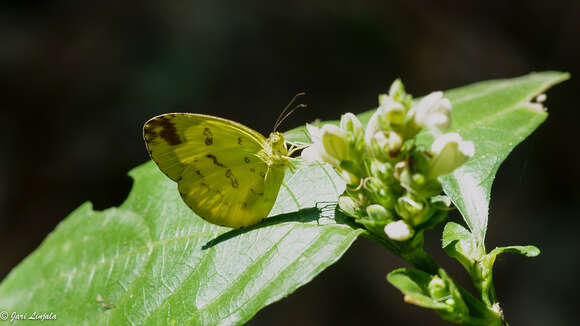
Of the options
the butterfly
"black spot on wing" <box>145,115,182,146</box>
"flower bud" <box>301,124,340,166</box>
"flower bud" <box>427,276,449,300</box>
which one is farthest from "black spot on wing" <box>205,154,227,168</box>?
"flower bud" <box>427,276,449,300</box>

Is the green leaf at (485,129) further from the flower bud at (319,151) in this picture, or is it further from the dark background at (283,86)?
the dark background at (283,86)

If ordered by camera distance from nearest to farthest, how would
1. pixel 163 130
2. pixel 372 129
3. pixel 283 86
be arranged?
pixel 372 129 → pixel 163 130 → pixel 283 86

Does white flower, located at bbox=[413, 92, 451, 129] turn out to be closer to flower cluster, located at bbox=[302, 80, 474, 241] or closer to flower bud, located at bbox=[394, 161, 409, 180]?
flower cluster, located at bbox=[302, 80, 474, 241]

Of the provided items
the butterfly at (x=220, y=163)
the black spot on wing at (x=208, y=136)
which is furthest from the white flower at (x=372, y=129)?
the black spot on wing at (x=208, y=136)

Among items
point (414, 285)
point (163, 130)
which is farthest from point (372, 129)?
point (163, 130)

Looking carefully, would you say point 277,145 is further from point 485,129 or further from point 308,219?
point 485,129

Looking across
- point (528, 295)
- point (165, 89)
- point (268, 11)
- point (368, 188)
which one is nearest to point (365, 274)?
point (528, 295)
